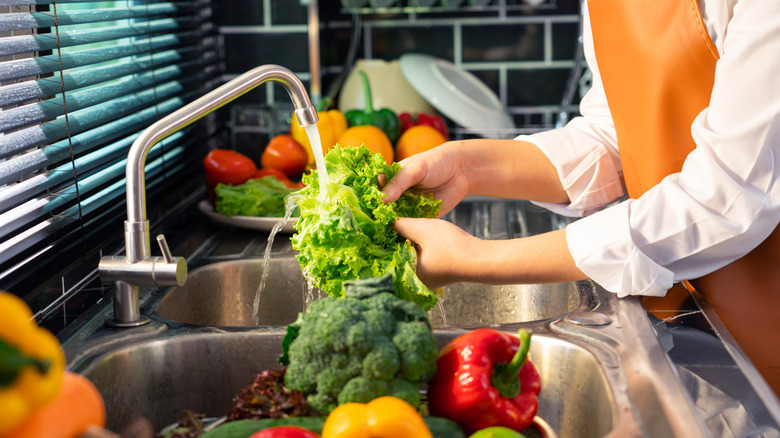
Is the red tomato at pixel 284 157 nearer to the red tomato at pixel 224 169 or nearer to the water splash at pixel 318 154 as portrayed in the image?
the red tomato at pixel 224 169

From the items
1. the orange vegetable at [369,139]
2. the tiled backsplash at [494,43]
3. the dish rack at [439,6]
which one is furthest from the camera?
the tiled backsplash at [494,43]

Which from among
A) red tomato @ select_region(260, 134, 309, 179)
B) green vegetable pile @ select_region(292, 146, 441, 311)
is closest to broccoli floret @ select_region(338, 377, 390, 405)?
green vegetable pile @ select_region(292, 146, 441, 311)

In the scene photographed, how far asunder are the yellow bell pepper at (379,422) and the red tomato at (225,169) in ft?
3.67

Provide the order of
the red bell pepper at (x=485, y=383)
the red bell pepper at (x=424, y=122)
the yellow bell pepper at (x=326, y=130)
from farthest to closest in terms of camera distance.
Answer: the red bell pepper at (x=424, y=122)
the yellow bell pepper at (x=326, y=130)
the red bell pepper at (x=485, y=383)

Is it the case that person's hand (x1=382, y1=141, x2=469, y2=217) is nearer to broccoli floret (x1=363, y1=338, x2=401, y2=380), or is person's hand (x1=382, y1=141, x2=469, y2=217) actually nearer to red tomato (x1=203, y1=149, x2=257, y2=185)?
broccoli floret (x1=363, y1=338, x2=401, y2=380)

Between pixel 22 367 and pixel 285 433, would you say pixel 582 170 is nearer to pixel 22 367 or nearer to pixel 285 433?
pixel 285 433

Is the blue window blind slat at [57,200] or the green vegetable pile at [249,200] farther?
the green vegetable pile at [249,200]

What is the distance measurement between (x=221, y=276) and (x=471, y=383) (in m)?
0.78

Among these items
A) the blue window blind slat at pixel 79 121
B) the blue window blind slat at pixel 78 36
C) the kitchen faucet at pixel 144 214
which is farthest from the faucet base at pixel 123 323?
the blue window blind slat at pixel 78 36

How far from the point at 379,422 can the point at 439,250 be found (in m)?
Answer: 0.43

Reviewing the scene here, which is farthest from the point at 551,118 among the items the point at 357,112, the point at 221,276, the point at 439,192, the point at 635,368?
the point at 635,368

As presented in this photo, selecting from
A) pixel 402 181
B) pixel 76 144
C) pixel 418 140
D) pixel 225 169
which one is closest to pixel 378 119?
pixel 418 140

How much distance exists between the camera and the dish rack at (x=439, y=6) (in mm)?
2257

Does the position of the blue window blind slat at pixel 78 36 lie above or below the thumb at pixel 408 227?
above
